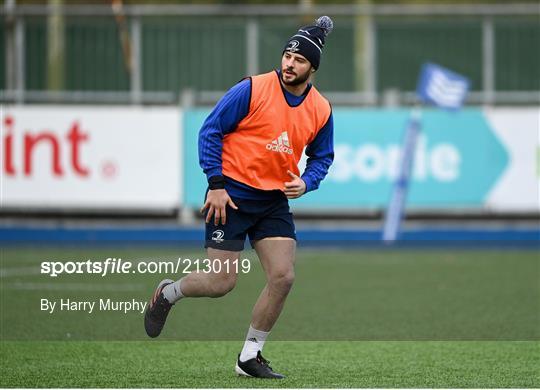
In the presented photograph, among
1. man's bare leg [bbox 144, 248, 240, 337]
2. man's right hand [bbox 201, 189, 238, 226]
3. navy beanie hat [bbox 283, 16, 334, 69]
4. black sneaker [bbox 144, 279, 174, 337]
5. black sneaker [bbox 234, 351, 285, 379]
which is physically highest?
navy beanie hat [bbox 283, 16, 334, 69]

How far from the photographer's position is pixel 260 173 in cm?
781

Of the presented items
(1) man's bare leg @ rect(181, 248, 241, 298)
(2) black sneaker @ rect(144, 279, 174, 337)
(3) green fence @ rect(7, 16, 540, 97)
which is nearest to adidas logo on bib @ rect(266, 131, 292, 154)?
(1) man's bare leg @ rect(181, 248, 241, 298)

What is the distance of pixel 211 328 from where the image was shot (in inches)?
407

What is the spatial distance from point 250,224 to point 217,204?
285 millimetres

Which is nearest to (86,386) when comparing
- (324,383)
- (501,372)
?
(324,383)

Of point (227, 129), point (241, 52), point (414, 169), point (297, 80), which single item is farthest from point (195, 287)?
point (241, 52)

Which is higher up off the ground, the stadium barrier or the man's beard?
the man's beard

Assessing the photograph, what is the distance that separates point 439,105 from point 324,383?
39.6 ft

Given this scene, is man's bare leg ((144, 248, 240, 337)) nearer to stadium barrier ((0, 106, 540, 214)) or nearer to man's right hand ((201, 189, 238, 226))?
man's right hand ((201, 189, 238, 226))

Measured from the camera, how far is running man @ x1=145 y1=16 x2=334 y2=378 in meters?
7.69

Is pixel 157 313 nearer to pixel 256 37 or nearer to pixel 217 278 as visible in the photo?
pixel 217 278

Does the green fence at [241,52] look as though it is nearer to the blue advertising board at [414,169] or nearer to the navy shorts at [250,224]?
the blue advertising board at [414,169]

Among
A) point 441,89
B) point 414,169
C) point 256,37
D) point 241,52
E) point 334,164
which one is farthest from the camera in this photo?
point 241,52

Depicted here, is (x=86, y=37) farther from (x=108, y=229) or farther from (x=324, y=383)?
(x=324, y=383)
